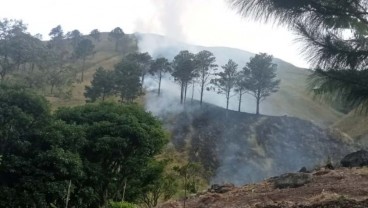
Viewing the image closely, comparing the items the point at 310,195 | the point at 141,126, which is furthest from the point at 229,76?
the point at 310,195

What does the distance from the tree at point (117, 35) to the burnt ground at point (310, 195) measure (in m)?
74.8

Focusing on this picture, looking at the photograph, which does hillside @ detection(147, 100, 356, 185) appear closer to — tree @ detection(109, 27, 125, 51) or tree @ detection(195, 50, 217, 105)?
tree @ detection(195, 50, 217, 105)

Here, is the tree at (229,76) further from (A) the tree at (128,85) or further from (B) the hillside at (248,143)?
(A) the tree at (128,85)

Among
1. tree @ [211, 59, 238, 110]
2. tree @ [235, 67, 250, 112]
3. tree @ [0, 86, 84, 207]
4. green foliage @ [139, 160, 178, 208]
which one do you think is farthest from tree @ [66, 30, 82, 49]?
tree @ [0, 86, 84, 207]

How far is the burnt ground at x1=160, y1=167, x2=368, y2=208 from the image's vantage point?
10406 millimetres

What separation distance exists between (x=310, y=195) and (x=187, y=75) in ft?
142

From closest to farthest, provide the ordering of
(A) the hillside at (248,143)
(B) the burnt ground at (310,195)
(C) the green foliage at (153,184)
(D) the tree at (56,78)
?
1. (B) the burnt ground at (310,195)
2. (C) the green foliage at (153,184)
3. (A) the hillside at (248,143)
4. (D) the tree at (56,78)

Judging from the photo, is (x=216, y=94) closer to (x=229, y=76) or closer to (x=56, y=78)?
(x=229, y=76)

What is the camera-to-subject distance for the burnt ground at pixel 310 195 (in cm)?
1041

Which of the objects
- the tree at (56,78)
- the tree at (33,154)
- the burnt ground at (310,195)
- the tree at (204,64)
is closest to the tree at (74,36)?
the tree at (56,78)

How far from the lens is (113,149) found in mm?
18641

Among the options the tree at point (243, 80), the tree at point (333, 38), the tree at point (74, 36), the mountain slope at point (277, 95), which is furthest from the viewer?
the tree at point (74, 36)

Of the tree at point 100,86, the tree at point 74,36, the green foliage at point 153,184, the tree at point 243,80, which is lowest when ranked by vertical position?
the green foliage at point 153,184

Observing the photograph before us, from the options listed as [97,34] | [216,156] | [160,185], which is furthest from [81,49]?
[160,185]
